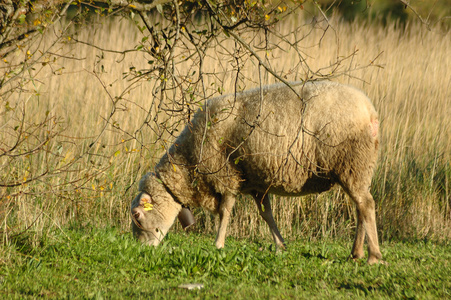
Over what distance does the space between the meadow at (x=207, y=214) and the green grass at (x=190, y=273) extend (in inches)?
0.6

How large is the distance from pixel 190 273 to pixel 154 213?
202cm

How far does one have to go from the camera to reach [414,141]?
7.96 metres

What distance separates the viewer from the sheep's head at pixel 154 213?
20.9ft

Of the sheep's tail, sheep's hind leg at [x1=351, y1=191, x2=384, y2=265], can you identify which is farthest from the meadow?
the sheep's tail

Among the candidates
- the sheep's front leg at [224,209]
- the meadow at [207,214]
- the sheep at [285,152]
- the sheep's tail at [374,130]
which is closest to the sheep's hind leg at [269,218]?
the sheep at [285,152]

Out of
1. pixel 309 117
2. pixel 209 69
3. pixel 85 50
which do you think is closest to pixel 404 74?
pixel 209 69

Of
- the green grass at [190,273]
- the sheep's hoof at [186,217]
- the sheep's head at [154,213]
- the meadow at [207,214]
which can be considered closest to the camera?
the green grass at [190,273]

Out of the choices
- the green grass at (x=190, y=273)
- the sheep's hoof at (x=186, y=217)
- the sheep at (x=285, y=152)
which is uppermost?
the sheep at (x=285, y=152)

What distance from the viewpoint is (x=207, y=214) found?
7516 millimetres

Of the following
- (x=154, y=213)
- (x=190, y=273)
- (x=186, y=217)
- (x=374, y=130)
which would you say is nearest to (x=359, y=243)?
(x=374, y=130)

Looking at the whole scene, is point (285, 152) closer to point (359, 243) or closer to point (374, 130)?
point (374, 130)

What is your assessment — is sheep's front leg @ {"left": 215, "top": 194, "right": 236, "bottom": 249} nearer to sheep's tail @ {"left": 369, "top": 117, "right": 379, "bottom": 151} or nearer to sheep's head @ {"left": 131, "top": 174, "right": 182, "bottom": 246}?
sheep's head @ {"left": 131, "top": 174, "right": 182, "bottom": 246}

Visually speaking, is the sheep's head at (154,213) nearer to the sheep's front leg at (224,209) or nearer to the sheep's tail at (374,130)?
the sheep's front leg at (224,209)

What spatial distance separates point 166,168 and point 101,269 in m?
2.01
